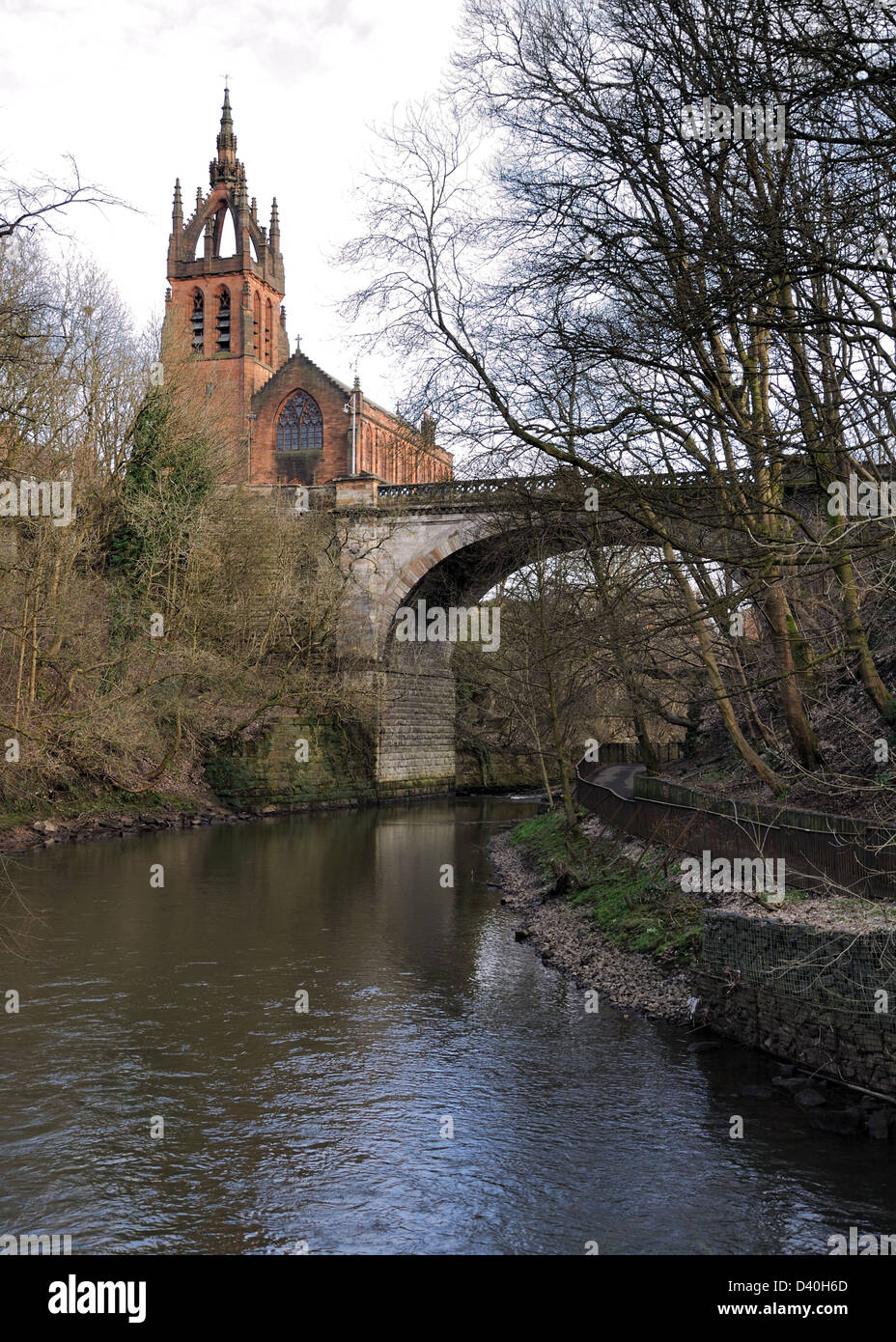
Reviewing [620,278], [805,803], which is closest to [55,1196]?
[620,278]

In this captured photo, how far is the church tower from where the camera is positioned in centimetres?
5394

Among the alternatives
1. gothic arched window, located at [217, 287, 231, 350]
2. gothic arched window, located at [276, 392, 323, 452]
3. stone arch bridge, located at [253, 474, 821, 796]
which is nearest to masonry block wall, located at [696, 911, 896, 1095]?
stone arch bridge, located at [253, 474, 821, 796]

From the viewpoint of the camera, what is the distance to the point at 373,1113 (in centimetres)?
799

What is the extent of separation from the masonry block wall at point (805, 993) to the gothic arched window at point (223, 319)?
2004 inches

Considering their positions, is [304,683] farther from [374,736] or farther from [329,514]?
[329,514]

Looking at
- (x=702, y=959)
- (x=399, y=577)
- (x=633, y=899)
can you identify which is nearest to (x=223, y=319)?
(x=399, y=577)

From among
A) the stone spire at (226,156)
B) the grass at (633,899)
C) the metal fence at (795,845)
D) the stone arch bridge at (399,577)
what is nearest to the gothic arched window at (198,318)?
the stone spire at (226,156)

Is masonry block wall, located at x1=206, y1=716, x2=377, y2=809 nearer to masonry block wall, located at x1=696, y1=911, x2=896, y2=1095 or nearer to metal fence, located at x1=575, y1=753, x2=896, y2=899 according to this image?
metal fence, located at x1=575, y1=753, x2=896, y2=899

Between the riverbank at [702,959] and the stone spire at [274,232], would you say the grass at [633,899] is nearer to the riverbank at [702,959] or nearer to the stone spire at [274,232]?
the riverbank at [702,959]

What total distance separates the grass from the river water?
1.06 m
